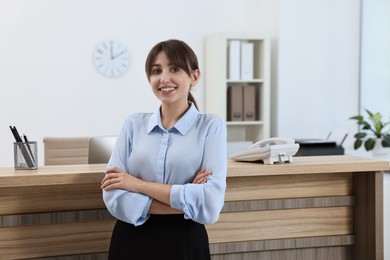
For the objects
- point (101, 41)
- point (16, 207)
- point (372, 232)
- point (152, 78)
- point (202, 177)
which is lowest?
point (372, 232)

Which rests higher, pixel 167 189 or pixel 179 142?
pixel 179 142

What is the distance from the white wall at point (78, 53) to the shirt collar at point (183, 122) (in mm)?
3477

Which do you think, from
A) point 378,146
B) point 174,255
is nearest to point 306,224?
point 174,255

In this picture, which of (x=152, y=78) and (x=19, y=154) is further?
(x=19, y=154)

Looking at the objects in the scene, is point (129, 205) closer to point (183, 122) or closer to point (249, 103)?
point (183, 122)

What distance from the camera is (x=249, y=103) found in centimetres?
571

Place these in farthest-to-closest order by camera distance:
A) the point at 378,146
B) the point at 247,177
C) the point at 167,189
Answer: the point at 378,146 < the point at 247,177 < the point at 167,189

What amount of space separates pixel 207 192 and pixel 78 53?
379cm

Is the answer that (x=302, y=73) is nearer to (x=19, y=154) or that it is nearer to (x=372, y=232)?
(x=372, y=232)

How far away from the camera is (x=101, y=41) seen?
18.7ft

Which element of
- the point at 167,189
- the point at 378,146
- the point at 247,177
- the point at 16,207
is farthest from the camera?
the point at 378,146

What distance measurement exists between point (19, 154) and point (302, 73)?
3626 millimetres

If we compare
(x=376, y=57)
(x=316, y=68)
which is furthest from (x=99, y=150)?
(x=376, y=57)

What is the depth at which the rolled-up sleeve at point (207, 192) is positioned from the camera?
2.13m
